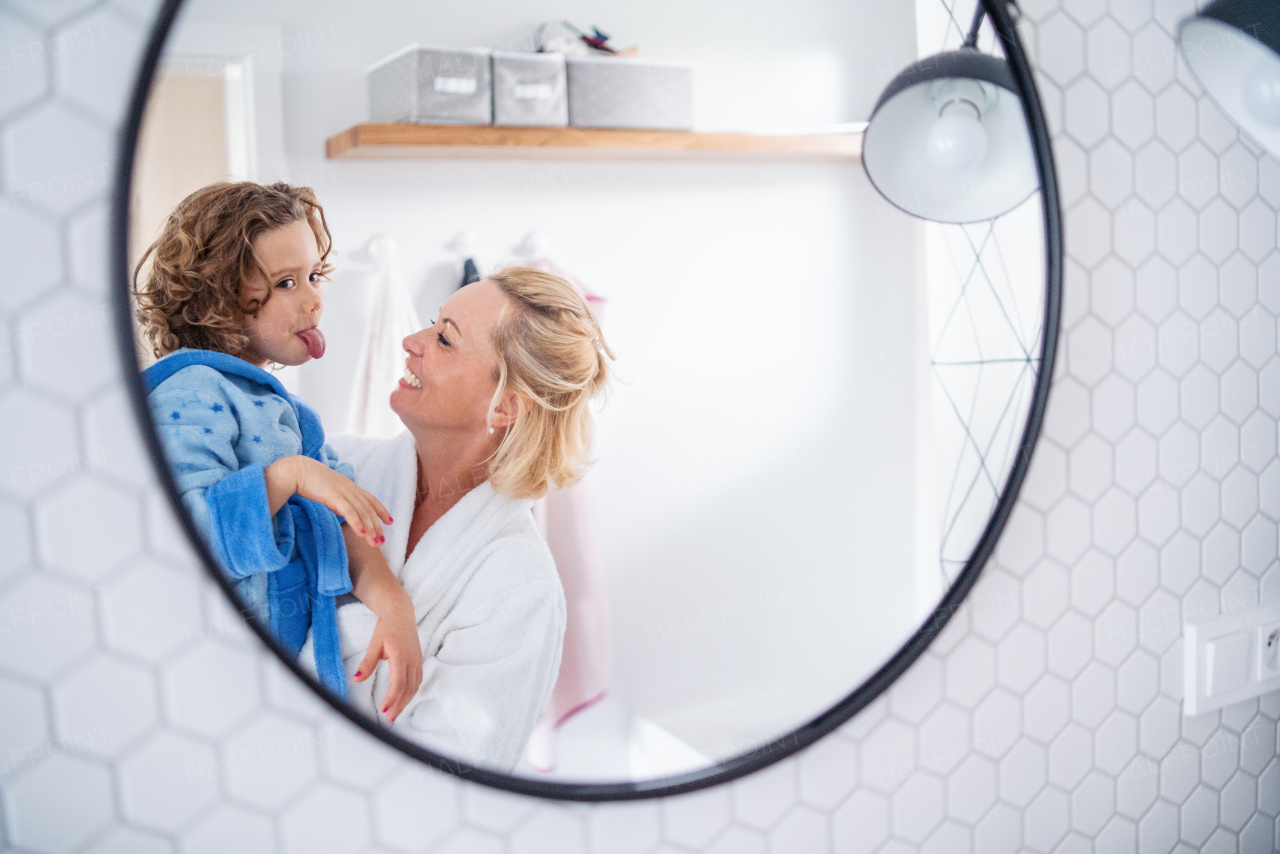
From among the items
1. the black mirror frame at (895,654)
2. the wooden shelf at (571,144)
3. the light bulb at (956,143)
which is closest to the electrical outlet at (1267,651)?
the black mirror frame at (895,654)

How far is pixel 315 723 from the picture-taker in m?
0.62

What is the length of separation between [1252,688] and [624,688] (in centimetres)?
80

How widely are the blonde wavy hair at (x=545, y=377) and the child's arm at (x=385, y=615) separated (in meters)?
0.09

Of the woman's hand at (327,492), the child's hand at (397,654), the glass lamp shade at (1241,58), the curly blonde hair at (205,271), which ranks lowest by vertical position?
the child's hand at (397,654)

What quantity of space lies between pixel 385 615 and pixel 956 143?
64cm

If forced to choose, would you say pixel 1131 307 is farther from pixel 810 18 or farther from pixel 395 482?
pixel 395 482

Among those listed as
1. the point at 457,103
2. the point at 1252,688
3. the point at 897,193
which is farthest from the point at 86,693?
the point at 1252,688

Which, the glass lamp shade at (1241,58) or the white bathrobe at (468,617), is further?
the glass lamp shade at (1241,58)

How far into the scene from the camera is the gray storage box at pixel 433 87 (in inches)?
22.0

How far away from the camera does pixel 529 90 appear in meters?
0.60

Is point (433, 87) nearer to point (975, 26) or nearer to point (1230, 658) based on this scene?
point (975, 26)

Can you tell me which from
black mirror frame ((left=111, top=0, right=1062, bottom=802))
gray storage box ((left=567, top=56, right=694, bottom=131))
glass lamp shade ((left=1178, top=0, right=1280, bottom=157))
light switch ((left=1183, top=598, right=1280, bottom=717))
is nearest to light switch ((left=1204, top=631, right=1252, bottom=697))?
light switch ((left=1183, top=598, right=1280, bottom=717))

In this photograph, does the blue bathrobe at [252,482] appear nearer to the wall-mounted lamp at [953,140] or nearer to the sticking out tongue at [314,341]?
the sticking out tongue at [314,341]

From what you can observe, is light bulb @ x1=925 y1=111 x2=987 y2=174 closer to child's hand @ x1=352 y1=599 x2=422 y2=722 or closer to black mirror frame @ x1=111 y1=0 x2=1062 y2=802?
black mirror frame @ x1=111 y1=0 x2=1062 y2=802
